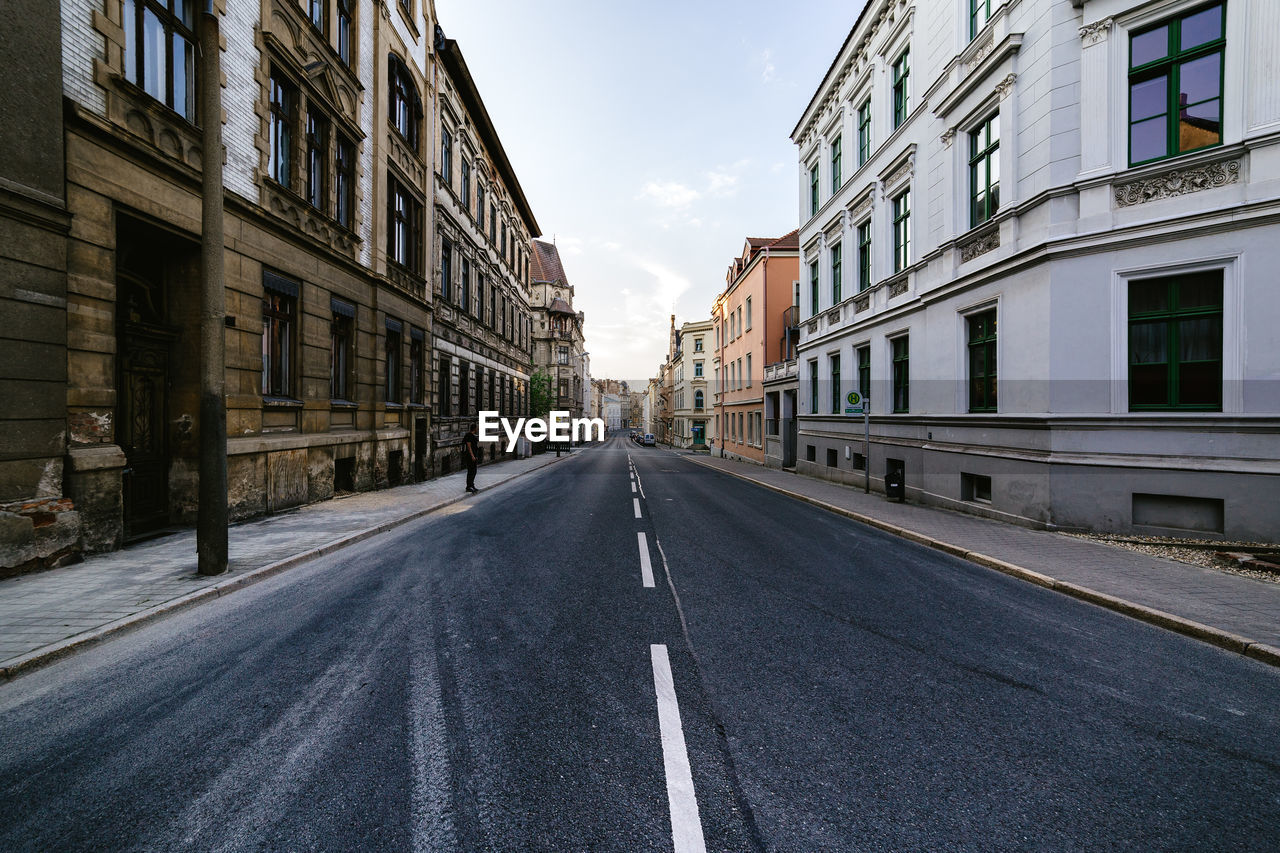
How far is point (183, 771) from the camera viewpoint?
274cm

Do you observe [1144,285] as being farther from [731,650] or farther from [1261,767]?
[731,650]

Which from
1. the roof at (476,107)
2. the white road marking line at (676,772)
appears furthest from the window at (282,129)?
the white road marking line at (676,772)

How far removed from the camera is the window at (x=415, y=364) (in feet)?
54.1

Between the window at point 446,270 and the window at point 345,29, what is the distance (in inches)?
268

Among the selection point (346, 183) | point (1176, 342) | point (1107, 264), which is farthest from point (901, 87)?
point (346, 183)

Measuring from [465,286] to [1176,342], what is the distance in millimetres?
22522

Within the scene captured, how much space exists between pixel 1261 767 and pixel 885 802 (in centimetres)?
238

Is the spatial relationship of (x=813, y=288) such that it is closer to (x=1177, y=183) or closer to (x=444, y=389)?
(x=1177, y=183)

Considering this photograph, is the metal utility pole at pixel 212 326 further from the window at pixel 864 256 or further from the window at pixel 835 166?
the window at pixel 835 166

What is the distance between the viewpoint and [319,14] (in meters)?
12.0

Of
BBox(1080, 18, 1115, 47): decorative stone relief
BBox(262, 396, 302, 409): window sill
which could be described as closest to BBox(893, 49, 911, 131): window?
BBox(1080, 18, 1115, 47): decorative stone relief

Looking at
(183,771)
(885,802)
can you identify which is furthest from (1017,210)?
(183,771)

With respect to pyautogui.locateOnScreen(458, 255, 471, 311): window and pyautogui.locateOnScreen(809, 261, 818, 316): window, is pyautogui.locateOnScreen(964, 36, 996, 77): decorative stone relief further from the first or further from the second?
pyautogui.locateOnScreen(458, 255, 471, 311): window

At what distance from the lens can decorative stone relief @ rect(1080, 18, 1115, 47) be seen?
8.50 m
